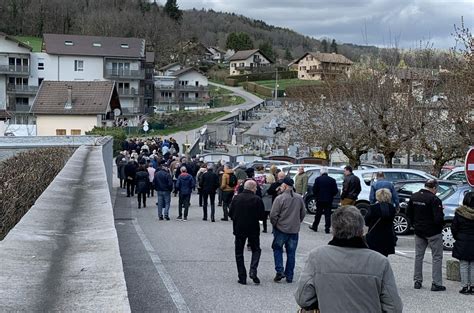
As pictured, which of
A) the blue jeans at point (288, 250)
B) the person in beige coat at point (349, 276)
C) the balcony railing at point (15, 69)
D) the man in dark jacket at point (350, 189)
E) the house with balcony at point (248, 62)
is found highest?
the house with balcony at point (248, 62)

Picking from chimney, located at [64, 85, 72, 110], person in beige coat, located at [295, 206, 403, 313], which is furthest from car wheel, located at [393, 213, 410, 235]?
chimney, located at [64, 85, 72, 110]

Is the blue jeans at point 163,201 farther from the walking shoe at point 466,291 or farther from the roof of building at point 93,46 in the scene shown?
the roof of building at point 93,46

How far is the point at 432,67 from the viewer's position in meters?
38.7

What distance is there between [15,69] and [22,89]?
96.7 inches

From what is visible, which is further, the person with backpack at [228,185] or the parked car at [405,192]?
the person with backpack at [228,185]

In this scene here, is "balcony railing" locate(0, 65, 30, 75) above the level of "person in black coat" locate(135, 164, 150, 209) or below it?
above

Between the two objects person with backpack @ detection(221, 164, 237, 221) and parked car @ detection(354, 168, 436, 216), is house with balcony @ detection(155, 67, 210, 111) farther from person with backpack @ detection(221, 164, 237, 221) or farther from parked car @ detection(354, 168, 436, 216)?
person with backpack @ detection(221, 164, 237, 221)

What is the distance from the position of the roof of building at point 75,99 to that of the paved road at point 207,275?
3737cm

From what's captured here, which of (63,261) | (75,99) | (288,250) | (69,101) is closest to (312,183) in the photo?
(288,250)

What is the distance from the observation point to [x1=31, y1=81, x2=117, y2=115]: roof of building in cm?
5469

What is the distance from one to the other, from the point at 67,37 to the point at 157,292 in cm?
8115

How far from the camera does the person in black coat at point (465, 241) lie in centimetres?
1105

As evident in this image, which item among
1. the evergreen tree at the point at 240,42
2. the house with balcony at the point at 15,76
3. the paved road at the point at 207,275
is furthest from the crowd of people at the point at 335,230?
the evergreen tree at the point at 240,42

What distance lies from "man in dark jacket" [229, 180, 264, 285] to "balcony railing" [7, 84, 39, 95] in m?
75.5
